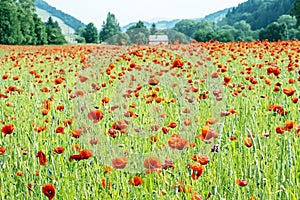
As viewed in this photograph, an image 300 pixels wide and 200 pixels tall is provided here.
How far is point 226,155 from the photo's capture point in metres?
2.56

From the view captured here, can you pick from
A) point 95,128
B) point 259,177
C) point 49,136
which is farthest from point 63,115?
point 259,177

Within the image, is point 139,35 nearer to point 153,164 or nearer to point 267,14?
point 153,164

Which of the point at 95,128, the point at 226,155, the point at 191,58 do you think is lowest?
the point at 226,155

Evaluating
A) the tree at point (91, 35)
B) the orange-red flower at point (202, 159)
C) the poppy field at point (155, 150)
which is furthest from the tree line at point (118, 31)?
the orange-red flower at point (202, 159)

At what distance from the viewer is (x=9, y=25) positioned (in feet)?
113

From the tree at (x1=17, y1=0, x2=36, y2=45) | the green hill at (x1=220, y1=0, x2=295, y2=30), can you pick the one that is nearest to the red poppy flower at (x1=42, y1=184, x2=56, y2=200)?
the tree at (x1=17, y1=0, x2=36, y2=45)

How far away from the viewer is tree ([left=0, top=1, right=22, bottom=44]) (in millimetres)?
34250

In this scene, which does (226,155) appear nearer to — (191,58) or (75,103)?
(75,103)

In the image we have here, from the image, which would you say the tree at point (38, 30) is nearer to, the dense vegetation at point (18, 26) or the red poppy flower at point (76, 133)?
the dense vegetation at point (18, 26)

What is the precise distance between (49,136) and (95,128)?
0.89 metres

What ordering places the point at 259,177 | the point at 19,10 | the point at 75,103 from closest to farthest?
the point at 259,177 → the point at 75,103 → the point at 19,10

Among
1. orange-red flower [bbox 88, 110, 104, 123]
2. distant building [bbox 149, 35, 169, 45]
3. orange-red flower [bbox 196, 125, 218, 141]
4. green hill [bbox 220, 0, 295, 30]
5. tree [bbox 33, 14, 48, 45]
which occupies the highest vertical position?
green hill [bbox 220, 0, 295, 30]

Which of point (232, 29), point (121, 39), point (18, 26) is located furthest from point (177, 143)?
point (232, 29)

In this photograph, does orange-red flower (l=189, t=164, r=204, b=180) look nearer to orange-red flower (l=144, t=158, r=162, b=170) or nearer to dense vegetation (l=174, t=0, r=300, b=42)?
orange-red flower (l=144, t=158, r=162, b=170)
